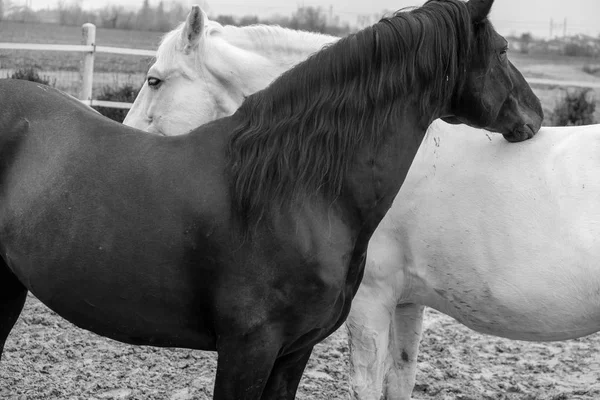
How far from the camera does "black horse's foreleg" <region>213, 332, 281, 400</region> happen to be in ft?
7.30

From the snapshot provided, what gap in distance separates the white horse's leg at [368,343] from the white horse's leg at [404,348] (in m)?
0.35

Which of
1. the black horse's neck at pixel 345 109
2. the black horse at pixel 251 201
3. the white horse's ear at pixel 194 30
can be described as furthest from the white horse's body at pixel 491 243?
the white horse's ear at pixel 194 30

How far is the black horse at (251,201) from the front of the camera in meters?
2.22

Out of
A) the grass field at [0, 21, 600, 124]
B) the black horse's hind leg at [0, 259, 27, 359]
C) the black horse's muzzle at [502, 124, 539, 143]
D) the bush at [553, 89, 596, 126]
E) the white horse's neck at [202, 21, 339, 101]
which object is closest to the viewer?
the black horse's hind leg at [0, 259, 27, 359]

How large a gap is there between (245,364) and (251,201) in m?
0.48

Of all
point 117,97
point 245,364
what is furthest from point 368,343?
point 117,97

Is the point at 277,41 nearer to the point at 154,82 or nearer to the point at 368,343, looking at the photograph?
the point at 154,82

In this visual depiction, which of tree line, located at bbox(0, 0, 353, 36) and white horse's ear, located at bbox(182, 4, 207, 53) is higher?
white horse's ear, located at bbox(182, 4, 207, 53)

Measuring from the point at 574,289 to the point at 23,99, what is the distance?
84.2 inches

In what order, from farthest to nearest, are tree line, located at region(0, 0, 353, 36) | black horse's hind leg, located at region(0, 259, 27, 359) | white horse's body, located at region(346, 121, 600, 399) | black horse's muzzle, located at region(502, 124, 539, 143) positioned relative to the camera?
1. tree line, located at region(0, 0, 353, 36)
2. white horse's body, located at region(346, 121, 600, 399)
3. black horse's muzzle, located at region(502, 124, 539, 143)
4. black horse's hind leg, located at region(0, 259, 27, 359)

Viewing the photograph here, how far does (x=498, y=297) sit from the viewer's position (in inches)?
121

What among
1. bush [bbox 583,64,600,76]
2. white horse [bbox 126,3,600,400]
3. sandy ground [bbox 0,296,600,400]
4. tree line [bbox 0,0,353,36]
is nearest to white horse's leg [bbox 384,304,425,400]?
white horse [bbox 126,3,600,400]

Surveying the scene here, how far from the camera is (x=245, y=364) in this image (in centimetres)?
223

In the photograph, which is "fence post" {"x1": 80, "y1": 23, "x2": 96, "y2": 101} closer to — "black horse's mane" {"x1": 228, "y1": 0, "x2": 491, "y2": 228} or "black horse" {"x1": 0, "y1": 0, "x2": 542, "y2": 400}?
"black horse" {"x1": 0, "y1": 0, "x2": 542, "y2": 400}
